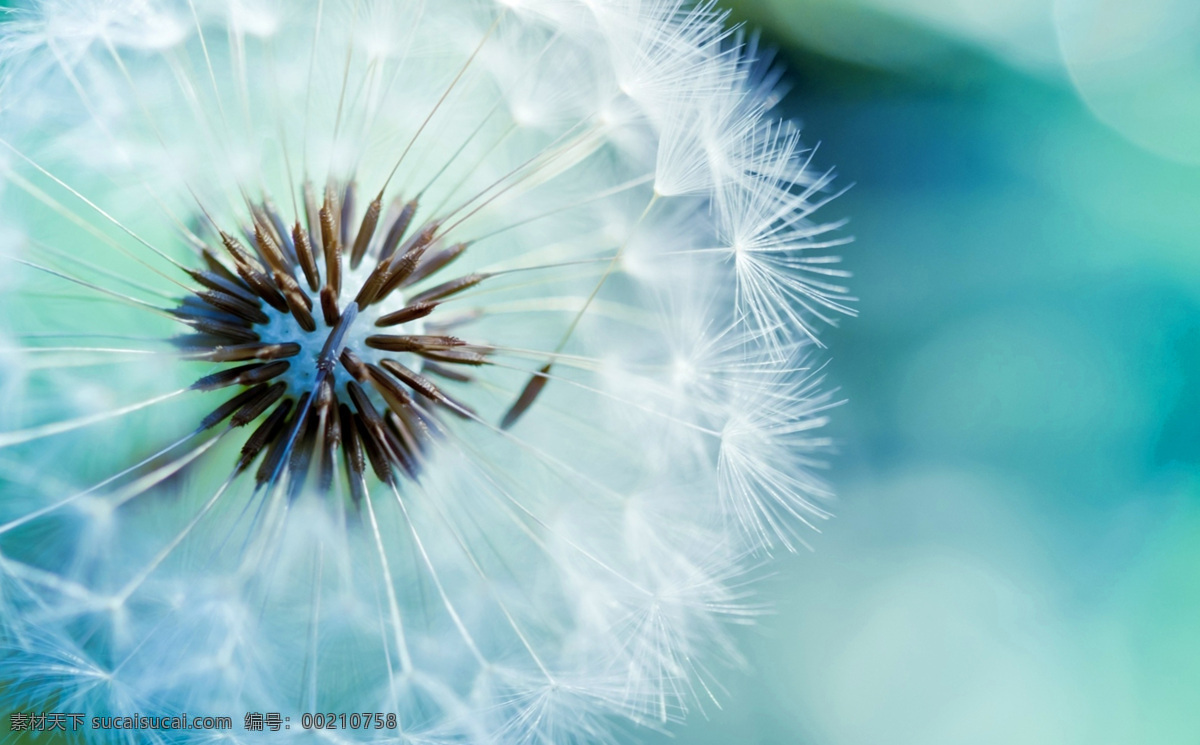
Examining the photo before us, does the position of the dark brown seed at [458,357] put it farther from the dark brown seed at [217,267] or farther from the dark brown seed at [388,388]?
the dark brown seed at [217,267]

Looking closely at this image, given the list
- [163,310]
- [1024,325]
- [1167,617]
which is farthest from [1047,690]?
[163,310]

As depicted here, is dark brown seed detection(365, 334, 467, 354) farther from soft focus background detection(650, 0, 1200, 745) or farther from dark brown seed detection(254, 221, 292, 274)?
soft focus background detection(650, 0, 1200, 745)

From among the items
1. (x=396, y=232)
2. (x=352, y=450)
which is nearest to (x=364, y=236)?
(x=396, y=232)

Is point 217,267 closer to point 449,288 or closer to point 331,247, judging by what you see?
point 331,247

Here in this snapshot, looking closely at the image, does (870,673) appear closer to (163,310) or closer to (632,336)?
(632,336)

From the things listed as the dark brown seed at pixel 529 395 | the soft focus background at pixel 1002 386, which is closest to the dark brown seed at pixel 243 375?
the dark brown seed at pixel 529 395

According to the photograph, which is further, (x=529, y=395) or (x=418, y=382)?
(x=529, y=395)
